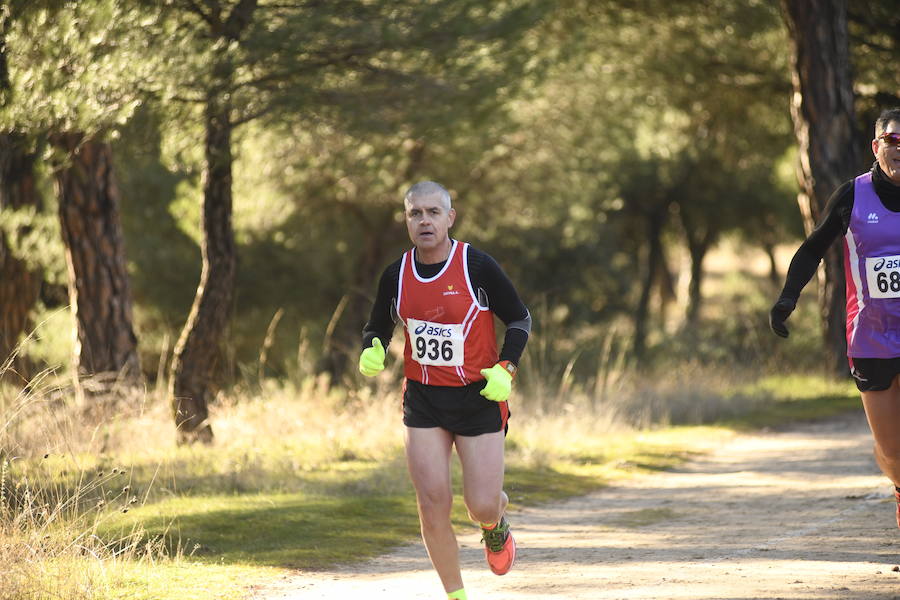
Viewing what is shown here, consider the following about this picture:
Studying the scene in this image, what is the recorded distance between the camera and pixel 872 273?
5977 millimetres

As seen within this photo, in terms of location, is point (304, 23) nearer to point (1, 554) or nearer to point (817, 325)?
point (1, 554)

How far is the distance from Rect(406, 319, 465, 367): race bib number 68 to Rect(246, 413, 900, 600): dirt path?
138cm

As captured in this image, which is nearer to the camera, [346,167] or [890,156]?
[890,156]

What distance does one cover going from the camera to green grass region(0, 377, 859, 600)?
715cm

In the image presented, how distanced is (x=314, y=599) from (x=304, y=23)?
6.60 m

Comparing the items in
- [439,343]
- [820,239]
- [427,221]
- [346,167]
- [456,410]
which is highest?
[346,167]

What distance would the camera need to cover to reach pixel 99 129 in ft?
33.8

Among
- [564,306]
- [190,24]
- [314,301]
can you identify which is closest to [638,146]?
[564,306]

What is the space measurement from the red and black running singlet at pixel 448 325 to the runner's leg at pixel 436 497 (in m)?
0.29

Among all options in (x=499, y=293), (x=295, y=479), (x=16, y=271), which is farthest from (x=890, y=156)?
(x=16, y=271)

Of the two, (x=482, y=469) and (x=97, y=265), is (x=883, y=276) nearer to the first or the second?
(x=482, y=469)

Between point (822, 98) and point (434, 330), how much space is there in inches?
464

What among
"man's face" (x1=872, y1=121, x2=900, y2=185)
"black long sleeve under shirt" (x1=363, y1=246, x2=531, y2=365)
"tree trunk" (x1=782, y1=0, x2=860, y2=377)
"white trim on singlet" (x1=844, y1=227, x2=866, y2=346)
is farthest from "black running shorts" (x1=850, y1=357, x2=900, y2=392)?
"tree trunk" (x1=782, y1=0, x2=860, y2=377)

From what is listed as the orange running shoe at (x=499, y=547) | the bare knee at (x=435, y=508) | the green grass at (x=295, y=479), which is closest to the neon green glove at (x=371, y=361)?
the bare knee at (x=435, y=508)
